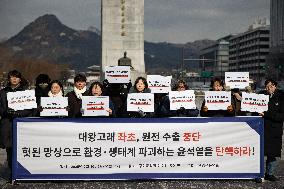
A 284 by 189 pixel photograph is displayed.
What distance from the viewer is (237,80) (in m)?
9.09

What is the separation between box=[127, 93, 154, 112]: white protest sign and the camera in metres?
8.13

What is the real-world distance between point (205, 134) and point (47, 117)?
2.84 m

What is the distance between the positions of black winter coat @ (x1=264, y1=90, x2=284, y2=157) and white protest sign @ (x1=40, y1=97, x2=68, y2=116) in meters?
3.59

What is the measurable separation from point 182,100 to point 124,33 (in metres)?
22.3

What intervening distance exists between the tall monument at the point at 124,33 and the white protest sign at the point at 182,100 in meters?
21.6

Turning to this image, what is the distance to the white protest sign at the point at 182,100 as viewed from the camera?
825cm

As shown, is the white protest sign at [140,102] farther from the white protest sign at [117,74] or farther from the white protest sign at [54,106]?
the white protest sign at [117,74]

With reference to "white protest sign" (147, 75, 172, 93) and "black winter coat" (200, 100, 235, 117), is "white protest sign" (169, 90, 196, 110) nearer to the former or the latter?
"black winter coat" (200, 100, 235, 117)

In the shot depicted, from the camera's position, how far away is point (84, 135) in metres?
7.84

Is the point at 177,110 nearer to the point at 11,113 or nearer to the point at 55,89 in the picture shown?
the point at 55,89

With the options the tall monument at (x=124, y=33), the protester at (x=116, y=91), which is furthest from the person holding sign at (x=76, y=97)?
the tall monument at (x=124, y=33)

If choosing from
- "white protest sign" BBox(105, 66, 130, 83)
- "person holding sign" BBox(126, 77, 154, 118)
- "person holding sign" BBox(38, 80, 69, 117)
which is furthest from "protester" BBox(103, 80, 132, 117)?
"person holding sign" BBox(38, 80, 69, 117)

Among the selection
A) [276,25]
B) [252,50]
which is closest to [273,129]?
[276,25]

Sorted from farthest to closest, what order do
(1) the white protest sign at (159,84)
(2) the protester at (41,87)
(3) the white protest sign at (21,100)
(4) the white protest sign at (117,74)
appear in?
(4) the white protest sign at (117,74), (1) the white protest sign at (159,84), (2) the protester at (41,87), (3) the white protest sign at (21,100)
